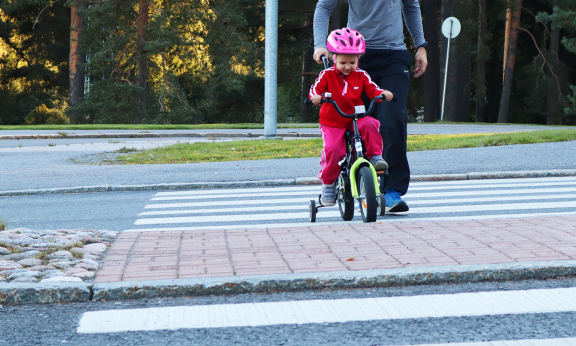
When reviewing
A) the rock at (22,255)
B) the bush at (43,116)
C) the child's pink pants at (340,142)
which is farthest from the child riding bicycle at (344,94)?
the bush at (43,116)

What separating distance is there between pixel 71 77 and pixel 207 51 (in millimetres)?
7094

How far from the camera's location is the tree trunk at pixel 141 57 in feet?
109

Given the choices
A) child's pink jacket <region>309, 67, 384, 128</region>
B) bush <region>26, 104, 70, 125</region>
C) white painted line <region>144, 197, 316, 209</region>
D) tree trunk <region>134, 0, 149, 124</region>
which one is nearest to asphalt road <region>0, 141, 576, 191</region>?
white painted line <region>144, 197, 316, 209</region>

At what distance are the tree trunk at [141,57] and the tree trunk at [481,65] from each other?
616 inches

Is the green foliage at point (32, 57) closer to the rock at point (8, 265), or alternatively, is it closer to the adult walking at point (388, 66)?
the adult walking at point (388, 66)

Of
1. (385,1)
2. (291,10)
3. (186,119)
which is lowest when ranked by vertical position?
(186,119)

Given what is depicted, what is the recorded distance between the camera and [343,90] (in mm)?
5648

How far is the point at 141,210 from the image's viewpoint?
24.7ft

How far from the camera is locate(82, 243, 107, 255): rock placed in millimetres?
4761

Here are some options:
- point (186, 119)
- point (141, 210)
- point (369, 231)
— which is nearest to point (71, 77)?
Answer: point (186, 119)

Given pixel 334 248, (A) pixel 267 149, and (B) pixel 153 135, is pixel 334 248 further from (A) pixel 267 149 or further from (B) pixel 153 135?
(B) pixel 153 135

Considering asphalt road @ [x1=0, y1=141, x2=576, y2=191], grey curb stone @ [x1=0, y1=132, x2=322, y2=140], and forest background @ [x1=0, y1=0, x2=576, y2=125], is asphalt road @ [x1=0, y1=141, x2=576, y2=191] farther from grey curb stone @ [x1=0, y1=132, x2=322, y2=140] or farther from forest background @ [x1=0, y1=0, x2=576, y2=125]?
forest background @ [x1=0, y1=0, x2=576, y2=125]

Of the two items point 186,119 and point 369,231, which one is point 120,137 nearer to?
point 186,119

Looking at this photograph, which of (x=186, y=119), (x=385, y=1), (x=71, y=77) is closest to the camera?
(x=385, y=1)
